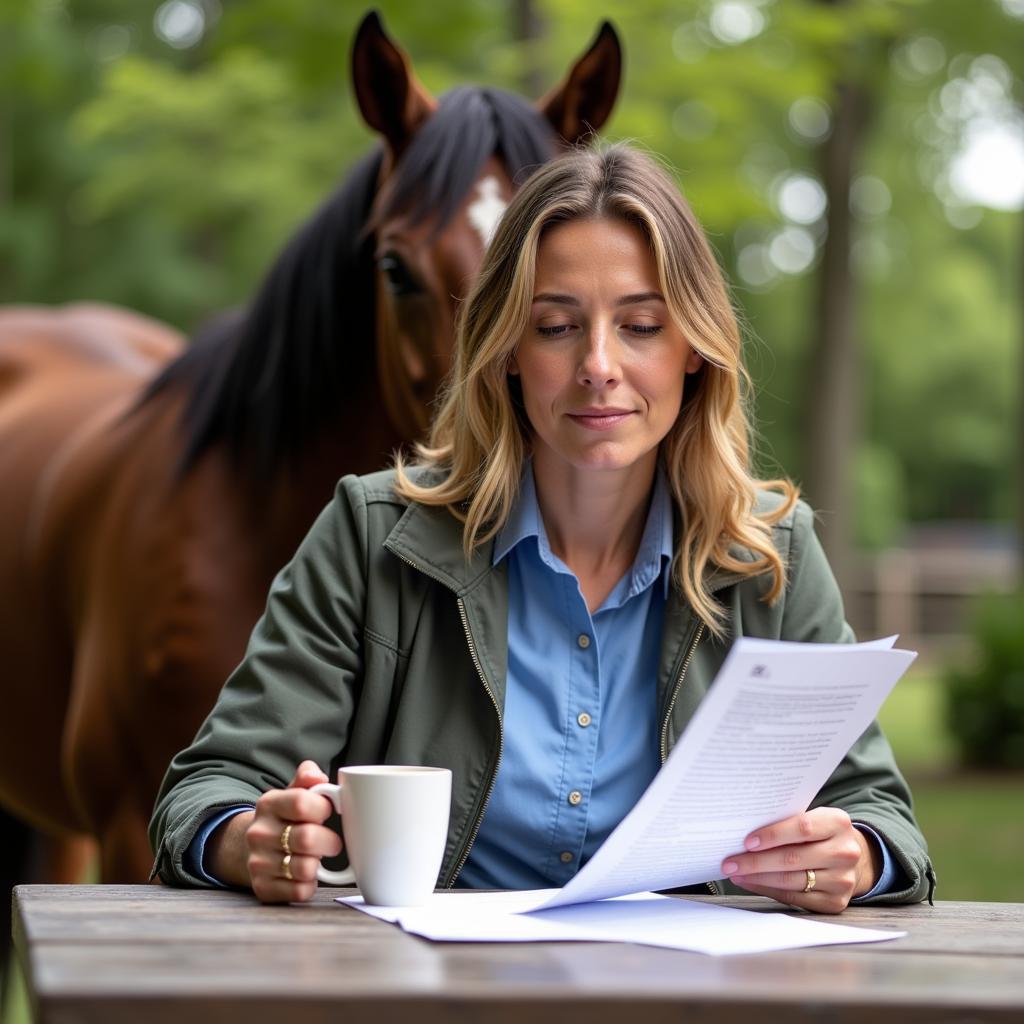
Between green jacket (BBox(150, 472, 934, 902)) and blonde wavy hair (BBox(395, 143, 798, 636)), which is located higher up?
blonde wavy hair (BBox(395, 143, 798, 636))

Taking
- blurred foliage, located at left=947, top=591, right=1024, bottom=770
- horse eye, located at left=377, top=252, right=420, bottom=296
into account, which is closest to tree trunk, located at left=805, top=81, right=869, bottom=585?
blurred foliage, located at left=947, top=591, right=1024, bottom=770

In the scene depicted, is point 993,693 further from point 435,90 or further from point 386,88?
point 386,88

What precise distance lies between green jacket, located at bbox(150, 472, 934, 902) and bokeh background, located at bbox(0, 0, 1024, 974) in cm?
59

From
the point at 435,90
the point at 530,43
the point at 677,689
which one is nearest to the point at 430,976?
the point at 677,689

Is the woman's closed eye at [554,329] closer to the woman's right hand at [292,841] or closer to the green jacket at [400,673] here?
the green jacket at [400,673]

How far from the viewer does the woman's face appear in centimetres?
205

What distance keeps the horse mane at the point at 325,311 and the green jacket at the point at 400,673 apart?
3.57 feet

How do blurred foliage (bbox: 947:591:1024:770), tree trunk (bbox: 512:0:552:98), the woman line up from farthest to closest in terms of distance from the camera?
blurred foliage (bbox: 947:591:1024:770) < tree trunk (bbox: 512:0:552:98) < the woman

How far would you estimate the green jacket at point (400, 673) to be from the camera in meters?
2.02

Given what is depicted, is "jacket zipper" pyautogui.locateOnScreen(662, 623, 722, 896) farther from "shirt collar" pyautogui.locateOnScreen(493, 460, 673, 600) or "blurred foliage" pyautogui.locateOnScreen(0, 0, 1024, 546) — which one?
"blurred foliage" pyautogui.locateOnScreen(0, 0, 1024, 546)

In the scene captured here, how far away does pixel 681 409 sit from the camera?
2326 mm

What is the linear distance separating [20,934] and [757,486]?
4.02 ft

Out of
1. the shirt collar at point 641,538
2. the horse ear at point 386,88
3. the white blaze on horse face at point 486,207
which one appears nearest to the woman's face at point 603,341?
the shirt collar at point 641,538

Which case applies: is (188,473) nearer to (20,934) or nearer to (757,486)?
(757,486)
